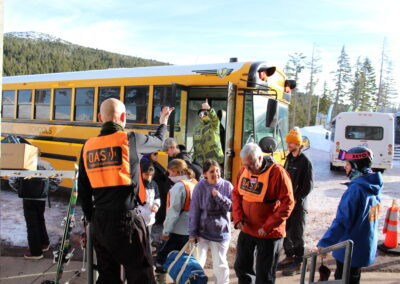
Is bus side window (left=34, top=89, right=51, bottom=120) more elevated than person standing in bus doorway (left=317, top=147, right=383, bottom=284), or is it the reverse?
bus side window (left=34, top=89, right=51, bottom=120)

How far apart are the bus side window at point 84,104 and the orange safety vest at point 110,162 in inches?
183

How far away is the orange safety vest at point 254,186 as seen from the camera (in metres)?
3.10

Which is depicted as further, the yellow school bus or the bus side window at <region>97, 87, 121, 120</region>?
the bus side window at <region>97, 87, 121, 120</region>

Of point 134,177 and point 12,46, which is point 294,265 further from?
point 12,46

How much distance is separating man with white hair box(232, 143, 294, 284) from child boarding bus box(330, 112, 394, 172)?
12083 mm

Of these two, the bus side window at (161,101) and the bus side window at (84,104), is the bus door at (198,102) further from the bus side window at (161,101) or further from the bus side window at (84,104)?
the bus side window at (84,104)

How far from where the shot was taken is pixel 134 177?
263cm

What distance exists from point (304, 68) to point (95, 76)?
197 ft

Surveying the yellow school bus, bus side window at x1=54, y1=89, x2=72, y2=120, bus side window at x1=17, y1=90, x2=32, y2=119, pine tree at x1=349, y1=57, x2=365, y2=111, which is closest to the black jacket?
the yellow school bus

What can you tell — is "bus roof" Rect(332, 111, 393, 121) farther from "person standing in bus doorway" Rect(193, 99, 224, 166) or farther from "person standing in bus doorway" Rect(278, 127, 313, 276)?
"person standing in bus doorway" Rect(278, 127, 313, 276)

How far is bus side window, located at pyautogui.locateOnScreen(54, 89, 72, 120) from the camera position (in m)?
7.40

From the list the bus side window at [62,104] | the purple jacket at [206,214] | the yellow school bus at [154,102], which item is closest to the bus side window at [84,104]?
the yellow school bus at [154,102]

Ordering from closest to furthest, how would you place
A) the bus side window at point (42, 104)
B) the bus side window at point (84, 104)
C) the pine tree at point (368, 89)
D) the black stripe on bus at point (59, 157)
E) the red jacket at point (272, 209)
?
→ the red jacket at point (272, 209) → the bus side window at point (84, 104) → the black stripe on bus at point (59, 157) → the bus side window at point (42, 104) → the pine tree at point (368, 89)

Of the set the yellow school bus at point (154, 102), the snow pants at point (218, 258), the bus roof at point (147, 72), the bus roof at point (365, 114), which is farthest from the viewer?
the bus roof at point (365, 114)
